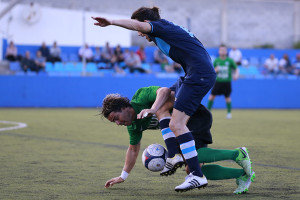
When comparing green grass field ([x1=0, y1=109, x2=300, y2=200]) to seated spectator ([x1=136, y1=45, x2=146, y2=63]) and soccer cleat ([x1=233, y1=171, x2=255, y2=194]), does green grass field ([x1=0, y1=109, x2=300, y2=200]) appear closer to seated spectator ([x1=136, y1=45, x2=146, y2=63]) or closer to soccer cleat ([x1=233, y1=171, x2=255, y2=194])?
soccer cleat ([x1=233, y1=171, x2=255, y2=194])

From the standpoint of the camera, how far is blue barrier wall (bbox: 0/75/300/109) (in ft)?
71.7

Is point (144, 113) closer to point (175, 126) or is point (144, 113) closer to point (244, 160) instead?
point (175, 126)

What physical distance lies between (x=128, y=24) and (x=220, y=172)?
1718 mm

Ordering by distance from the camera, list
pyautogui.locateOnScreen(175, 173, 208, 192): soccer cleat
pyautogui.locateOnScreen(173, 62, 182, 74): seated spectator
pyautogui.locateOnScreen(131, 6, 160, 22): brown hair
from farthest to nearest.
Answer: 1. pyautogui.locateOnScreen(173, 62, 182, 74): seated spectator
2. pyautogui.locateOnScreen(131, 6, 160, 22): brown hair
3. pyautogui.locateOnScreen(175, 173, 208, 192): soccer cleat

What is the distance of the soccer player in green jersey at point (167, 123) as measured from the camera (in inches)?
203

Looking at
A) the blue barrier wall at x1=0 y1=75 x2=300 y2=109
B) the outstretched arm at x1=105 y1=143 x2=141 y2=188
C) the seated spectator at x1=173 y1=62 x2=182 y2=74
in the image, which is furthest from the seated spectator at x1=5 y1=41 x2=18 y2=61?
the outstretched arm at x1=105 y1=143 x2=141 y2=188

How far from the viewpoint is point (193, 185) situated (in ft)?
16.1

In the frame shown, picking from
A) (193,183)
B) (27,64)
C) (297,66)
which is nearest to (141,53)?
(27,64)

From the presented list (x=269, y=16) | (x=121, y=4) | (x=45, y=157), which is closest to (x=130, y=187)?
(x=45, y=157)

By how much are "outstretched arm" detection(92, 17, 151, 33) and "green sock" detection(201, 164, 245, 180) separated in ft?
4.82

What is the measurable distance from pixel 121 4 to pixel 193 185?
97.7 ft

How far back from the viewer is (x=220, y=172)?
5.33m

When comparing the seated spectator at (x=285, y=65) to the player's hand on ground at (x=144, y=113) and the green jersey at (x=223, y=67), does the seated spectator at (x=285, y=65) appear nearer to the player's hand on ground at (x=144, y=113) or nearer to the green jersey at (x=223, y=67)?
the green jersey at (x=223, y=67)

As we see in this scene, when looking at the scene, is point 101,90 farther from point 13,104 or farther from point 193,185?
point 193,185
